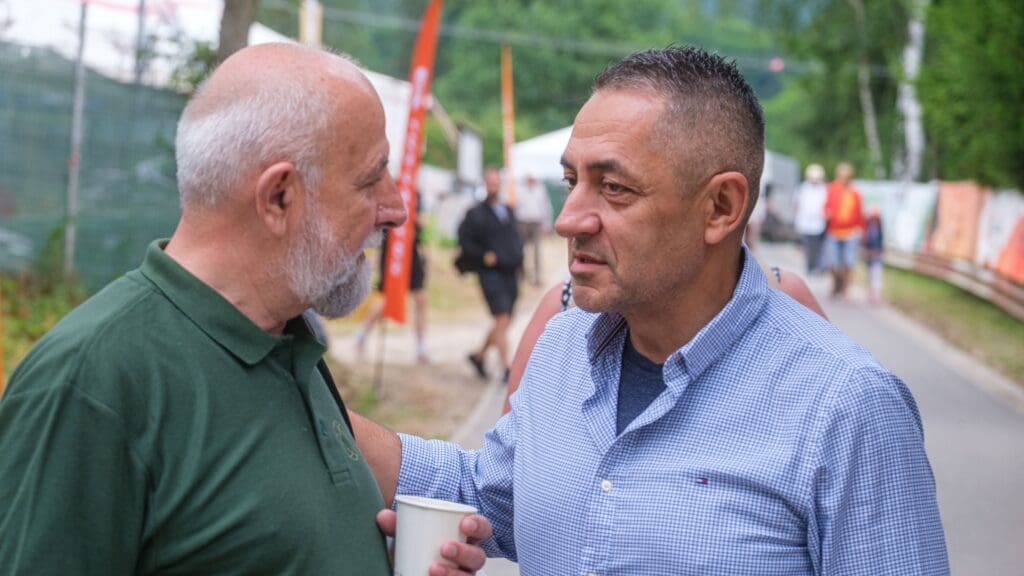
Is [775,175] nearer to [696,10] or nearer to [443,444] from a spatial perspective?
[696,10]

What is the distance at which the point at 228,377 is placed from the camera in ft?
7.22

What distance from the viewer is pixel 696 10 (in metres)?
43.1

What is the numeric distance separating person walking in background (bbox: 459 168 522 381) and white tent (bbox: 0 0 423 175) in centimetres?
148

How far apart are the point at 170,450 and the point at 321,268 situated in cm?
43

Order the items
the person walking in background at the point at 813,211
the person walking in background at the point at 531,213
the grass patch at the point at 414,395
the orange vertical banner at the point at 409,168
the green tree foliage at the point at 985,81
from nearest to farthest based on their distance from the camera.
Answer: the orange vertical banner at the point at 409,168
the grass patch at the point at 414,395
the green tree foliage at the point at 985,81
the person walking in background at the point at 813,211
the person walking in background at the point at 531,213

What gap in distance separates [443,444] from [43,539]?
1110 millimetres

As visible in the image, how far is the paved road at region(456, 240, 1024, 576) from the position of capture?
7328 millimetres

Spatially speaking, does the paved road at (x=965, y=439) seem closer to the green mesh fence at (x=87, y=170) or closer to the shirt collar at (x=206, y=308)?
the green mesh fence at (x=87, y=170)

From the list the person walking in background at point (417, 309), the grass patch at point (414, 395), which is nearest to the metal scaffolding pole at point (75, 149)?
the grass patch at point (414, 395)

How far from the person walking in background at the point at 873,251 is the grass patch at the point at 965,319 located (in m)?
0.41

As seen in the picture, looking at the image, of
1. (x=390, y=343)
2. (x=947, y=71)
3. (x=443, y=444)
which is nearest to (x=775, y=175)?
(x=947, y=71)

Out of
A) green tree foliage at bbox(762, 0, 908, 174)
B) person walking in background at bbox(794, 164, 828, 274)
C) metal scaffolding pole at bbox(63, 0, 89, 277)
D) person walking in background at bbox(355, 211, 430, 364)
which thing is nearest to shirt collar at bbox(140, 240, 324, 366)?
metal scaffolding pole at bbox(63, 0, 89, 277)

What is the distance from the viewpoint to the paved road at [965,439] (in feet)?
24.0

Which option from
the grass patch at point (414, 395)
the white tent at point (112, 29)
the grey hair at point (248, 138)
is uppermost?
the white tent at point (112, 29)
